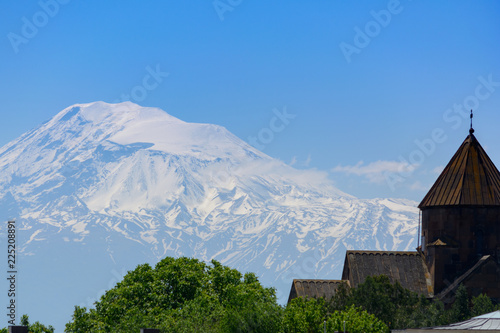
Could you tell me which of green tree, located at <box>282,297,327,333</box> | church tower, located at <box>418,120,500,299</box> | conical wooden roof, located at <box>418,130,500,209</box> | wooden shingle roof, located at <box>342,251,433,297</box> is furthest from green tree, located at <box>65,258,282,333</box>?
conical wooden roof, located at <box>418,130,500,209</box>

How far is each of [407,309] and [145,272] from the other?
21150mm

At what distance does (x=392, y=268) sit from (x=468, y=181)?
1048 centimetres

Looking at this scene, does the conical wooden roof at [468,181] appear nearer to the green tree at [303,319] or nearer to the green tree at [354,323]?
the green tree at [354,323]

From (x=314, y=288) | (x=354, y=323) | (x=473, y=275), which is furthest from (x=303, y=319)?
(x=473, y=275)

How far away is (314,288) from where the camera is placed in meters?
90.3

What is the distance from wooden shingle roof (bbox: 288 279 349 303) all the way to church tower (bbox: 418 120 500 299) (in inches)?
343

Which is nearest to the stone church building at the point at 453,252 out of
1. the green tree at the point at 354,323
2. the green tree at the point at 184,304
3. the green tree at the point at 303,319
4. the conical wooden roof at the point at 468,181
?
the conical wooden roof at the point at 468,181

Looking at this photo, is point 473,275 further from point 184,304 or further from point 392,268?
point 184,304

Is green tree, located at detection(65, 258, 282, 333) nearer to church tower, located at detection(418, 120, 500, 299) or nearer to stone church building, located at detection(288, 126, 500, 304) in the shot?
stone church building, located at detection(288, 126, 500, 304)

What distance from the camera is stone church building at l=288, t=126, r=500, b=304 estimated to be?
8900 centimetres

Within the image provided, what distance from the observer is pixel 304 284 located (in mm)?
90812

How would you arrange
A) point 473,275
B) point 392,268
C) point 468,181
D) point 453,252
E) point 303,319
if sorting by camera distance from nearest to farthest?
point 303,319, point 473,275, point 453,252, point 468,181, point 392,268

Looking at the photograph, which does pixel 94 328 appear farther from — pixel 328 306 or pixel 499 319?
pixel 499 319

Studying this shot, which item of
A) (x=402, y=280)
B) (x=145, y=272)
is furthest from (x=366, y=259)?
(x=145, y=272)
